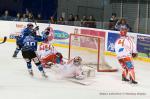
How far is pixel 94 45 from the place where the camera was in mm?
13148

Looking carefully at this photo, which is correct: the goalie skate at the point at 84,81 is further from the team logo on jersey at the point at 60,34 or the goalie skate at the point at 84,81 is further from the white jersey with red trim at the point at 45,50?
the team logo on jersey at the point at 60,34

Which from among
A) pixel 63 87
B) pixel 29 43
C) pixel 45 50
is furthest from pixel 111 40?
pixel 63 87

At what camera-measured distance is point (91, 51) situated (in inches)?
517

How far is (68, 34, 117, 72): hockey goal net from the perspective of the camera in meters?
12.5

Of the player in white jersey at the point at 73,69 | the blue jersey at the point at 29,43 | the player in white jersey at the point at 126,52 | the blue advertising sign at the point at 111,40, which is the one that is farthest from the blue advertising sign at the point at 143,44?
the blue jersey at the point at 29,43

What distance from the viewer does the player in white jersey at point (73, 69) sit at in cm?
1052

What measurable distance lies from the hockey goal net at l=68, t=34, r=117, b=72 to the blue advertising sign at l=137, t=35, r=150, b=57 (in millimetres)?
1811

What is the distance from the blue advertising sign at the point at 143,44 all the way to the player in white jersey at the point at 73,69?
4.27 meters

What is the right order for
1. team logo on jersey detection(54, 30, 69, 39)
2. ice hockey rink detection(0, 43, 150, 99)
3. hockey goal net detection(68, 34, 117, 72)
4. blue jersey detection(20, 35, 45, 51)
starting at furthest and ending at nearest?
team logo on jersey detection(54, 30, 69, 39) → hockey goal net detection(68, 34, 117, 72) → blue jersey detection(20, 35, 45, 51) → ice hockey rink detection(0, 43, 150, 99)

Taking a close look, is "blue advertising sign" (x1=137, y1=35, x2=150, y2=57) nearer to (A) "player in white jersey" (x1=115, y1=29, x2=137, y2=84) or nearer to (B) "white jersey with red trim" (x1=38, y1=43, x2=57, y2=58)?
(B) "white jersey with red trim" (x1=38, y1=43, x2=57, y2=58)

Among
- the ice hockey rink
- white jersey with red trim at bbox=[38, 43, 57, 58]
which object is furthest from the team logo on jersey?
white jersey with red trim at bbox=[38, 43, 57, 58]

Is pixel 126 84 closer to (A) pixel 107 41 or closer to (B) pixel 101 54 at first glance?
(B) pixel 101 54

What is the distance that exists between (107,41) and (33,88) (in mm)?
7057

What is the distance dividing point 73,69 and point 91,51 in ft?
8.59
